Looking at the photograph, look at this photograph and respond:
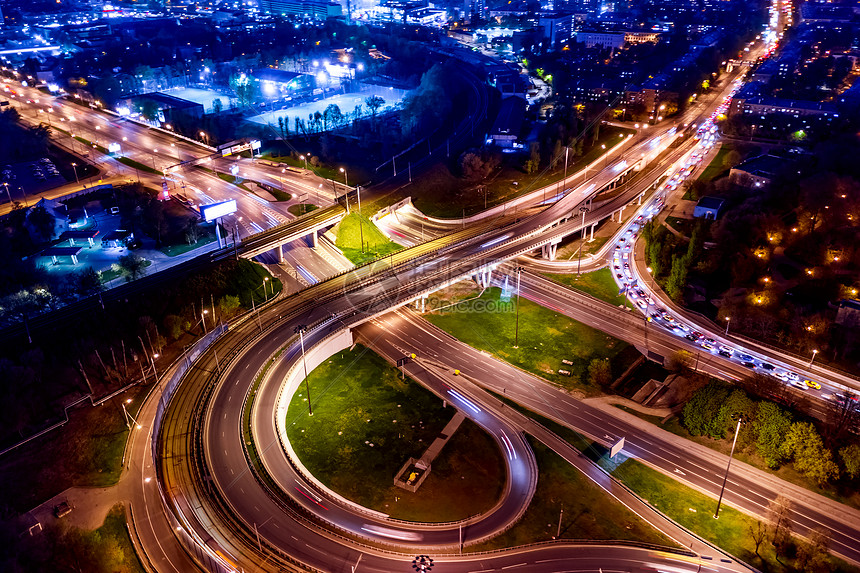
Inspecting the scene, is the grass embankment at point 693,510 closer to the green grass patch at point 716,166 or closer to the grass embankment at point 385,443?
the grass embankment at point 385,443

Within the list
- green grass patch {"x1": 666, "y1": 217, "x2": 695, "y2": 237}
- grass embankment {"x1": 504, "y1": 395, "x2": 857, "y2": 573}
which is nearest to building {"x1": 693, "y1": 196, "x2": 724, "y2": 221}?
green grass patch {"x1": 666, "y1": 217, "x2": 695, "y2": 237}

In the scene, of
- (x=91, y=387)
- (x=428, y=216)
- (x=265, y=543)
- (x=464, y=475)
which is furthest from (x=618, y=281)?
(x=91, y=387)

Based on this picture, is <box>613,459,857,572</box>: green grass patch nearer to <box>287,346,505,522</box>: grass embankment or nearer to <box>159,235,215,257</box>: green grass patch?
<box>287,346,505,522</box>: grass embankment

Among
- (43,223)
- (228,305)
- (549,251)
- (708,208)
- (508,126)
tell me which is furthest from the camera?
(508,126)

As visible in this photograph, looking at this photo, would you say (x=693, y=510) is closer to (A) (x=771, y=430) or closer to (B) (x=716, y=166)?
(A) (x=771, y=430)

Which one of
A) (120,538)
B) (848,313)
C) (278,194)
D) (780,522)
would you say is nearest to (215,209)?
(278,194)

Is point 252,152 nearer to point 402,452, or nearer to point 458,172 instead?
point 458,172

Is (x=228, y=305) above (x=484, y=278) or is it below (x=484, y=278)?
above
